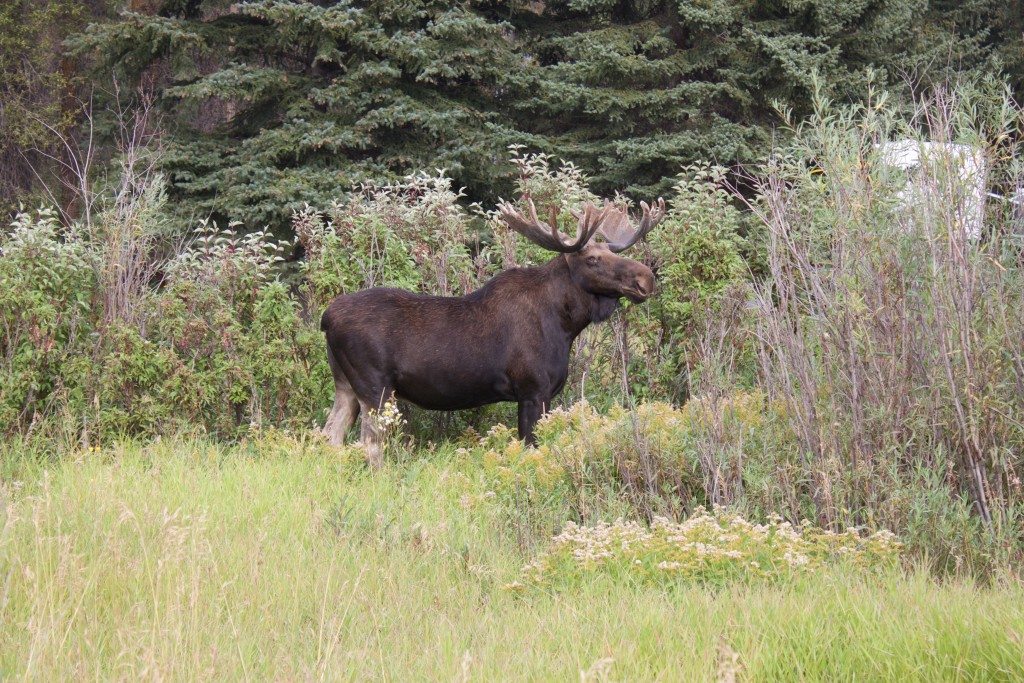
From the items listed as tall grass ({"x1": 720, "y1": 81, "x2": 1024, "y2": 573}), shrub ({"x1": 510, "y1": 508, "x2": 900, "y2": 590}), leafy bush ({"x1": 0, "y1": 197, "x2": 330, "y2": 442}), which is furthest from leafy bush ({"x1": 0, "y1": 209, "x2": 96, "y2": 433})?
tall grass ({"x1": 720, "y1": 81, "x2": 1024, "y2": 573})

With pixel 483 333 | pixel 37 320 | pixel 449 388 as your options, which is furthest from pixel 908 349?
pixel 37 320

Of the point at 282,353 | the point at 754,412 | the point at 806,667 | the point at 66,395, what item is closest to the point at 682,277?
the point at 754,412

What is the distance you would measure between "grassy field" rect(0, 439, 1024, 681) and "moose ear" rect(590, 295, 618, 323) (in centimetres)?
264

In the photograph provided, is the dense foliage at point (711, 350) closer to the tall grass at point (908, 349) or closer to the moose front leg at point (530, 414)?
the tall grass at point (908, 349)

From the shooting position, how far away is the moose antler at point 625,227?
9055 mm

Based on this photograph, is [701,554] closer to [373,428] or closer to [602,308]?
[373,428]

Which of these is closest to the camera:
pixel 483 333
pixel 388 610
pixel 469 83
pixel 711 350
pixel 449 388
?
pixel 388 610

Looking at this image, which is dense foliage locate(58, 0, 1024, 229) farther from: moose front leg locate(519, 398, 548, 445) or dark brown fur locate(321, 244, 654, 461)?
→ moose front leg locate(519, 398, 548, 445)

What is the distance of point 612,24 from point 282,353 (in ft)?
37.6

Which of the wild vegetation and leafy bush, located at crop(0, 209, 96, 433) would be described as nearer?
the wild vegetation

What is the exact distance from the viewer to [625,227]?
952cm

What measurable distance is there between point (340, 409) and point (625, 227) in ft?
8.84

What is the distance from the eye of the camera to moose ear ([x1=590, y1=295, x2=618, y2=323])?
882 centimetres

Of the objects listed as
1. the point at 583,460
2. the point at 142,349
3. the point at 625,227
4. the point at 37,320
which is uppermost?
the point at 625,227
